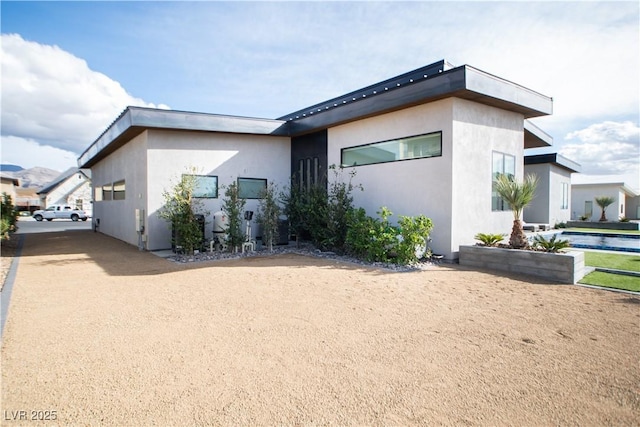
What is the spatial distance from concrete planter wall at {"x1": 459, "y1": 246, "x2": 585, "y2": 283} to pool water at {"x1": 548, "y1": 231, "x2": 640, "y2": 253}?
4.77 metres

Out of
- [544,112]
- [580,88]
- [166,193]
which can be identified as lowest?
[166,193]

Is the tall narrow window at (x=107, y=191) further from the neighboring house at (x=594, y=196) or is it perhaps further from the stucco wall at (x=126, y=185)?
the neighboring house at (x=594, y=196)

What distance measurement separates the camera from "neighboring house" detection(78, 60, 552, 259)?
8078mm

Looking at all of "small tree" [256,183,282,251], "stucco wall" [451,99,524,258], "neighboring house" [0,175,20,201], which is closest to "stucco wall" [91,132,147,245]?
"small tree" [256,183,282,251]

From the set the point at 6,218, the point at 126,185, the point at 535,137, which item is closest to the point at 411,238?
the point at 535,137

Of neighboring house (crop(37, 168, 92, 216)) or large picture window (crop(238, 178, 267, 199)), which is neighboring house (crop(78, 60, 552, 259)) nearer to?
large picture window (crop(238, 178, 267, 199))

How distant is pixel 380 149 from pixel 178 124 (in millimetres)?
5893

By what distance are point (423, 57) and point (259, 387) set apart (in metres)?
11.4

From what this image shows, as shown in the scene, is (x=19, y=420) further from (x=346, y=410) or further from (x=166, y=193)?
(x=166, y=193)

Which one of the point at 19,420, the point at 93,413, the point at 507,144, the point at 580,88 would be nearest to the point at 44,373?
→ the point at 19,420

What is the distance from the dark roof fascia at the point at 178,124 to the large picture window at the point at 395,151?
9.19 ft

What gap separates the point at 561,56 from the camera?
873cm

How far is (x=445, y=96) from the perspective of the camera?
26.0 ft

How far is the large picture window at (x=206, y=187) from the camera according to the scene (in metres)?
10.6
